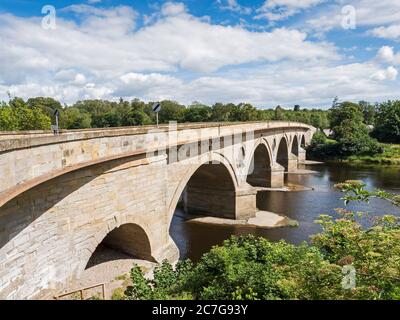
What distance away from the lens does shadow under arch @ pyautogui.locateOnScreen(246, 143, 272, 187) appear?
37.7 metres

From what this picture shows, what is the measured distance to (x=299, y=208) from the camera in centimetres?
2853

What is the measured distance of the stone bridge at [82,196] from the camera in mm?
7141

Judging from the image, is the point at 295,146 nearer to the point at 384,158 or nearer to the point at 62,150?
the point at 384,158

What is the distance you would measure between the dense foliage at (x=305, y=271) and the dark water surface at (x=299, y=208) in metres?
3.14

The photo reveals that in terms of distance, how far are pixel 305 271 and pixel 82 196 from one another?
20.0ft

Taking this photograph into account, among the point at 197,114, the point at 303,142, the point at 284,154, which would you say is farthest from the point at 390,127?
the point at 197,114

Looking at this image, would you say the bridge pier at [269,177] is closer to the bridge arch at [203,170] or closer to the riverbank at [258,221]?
the riverbank at [258,221]

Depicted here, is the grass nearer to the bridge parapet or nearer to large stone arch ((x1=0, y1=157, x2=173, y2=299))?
the bridge parapet

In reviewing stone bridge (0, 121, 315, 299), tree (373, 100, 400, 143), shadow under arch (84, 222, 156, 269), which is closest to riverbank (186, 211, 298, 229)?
stone bridge (0, 121, 315, 299)

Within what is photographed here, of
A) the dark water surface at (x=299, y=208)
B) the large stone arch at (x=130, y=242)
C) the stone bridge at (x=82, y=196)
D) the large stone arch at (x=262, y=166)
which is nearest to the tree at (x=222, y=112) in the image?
the dark water surface at (x=299, y=208)

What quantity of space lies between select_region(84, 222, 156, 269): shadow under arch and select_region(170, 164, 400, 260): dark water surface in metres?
5.33
